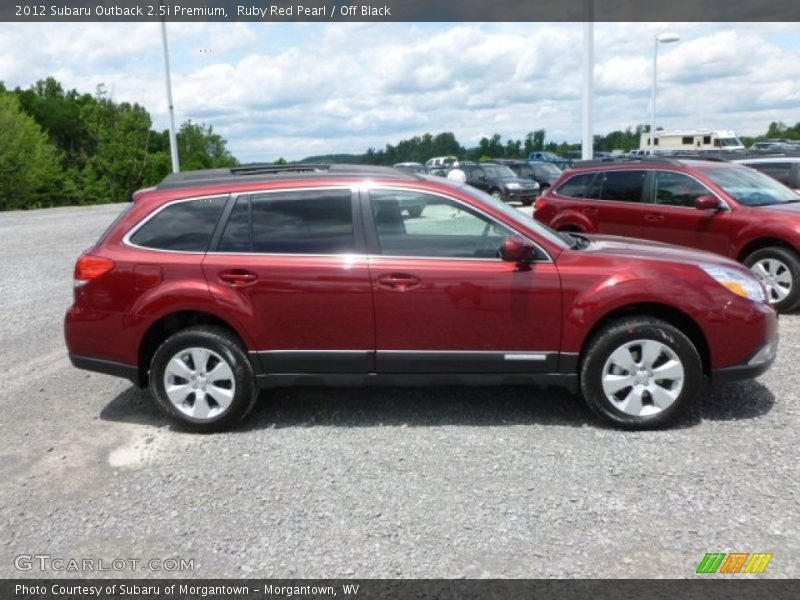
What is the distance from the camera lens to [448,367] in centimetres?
455

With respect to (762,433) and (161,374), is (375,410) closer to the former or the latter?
(161,374)

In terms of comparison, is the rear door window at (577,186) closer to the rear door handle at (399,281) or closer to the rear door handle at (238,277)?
the rear door handle at (399,281)

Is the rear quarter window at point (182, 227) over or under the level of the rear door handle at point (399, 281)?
over

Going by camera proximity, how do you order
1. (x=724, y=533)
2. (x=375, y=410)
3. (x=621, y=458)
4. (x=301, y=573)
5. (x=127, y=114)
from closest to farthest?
(x=301, y=573) < (x=724, y=533) < (x=621, y=458) < (x=375, y=410) < (x=127, y=114)

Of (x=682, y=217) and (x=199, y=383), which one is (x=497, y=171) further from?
(x=199, y=383)

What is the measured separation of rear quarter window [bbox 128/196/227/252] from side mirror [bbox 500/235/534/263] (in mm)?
1943

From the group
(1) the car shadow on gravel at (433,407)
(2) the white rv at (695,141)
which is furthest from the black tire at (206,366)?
(2) the white rv at (695,141)

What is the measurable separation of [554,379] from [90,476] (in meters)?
2.95

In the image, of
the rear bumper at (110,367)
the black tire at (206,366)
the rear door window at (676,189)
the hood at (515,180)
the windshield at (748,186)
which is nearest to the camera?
the black tire at (206,366)

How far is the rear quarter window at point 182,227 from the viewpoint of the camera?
4.68 meters

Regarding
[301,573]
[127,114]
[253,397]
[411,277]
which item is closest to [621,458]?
[411,277]

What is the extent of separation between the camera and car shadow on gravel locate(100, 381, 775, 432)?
4.77 m
